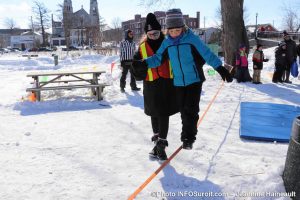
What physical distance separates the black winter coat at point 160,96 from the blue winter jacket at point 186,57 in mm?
144

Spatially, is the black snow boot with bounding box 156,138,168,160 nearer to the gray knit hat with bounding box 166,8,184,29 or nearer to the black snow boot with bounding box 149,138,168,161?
the black snow boot with bounding box 149,138,168,161

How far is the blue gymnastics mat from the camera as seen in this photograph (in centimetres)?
458

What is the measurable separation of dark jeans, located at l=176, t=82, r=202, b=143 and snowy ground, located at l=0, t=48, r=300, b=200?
0.36 m

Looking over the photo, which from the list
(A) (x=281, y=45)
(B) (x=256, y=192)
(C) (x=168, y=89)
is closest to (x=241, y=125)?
(C) (x=168, y=89)

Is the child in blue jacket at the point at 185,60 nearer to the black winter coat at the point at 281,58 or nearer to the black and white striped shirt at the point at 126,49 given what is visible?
the black and white striped shirt at the point at 126,49

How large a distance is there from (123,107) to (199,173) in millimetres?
3725

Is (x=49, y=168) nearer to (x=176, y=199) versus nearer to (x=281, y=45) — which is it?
(x=176, y=199)

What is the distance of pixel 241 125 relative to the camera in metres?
5.09

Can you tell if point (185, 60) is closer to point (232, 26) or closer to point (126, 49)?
point (126, 49)

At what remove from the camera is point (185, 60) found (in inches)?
140

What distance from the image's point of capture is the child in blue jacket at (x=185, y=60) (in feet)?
11.6

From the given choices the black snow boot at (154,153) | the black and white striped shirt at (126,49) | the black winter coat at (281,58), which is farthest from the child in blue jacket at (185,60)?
the black winter coat at (281,58)

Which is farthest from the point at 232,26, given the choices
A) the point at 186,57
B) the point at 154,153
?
the point at 154,153

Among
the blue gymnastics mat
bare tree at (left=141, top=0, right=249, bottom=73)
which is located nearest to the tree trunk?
bare tree at (left=141, top=0, right=249, bottom=73)
